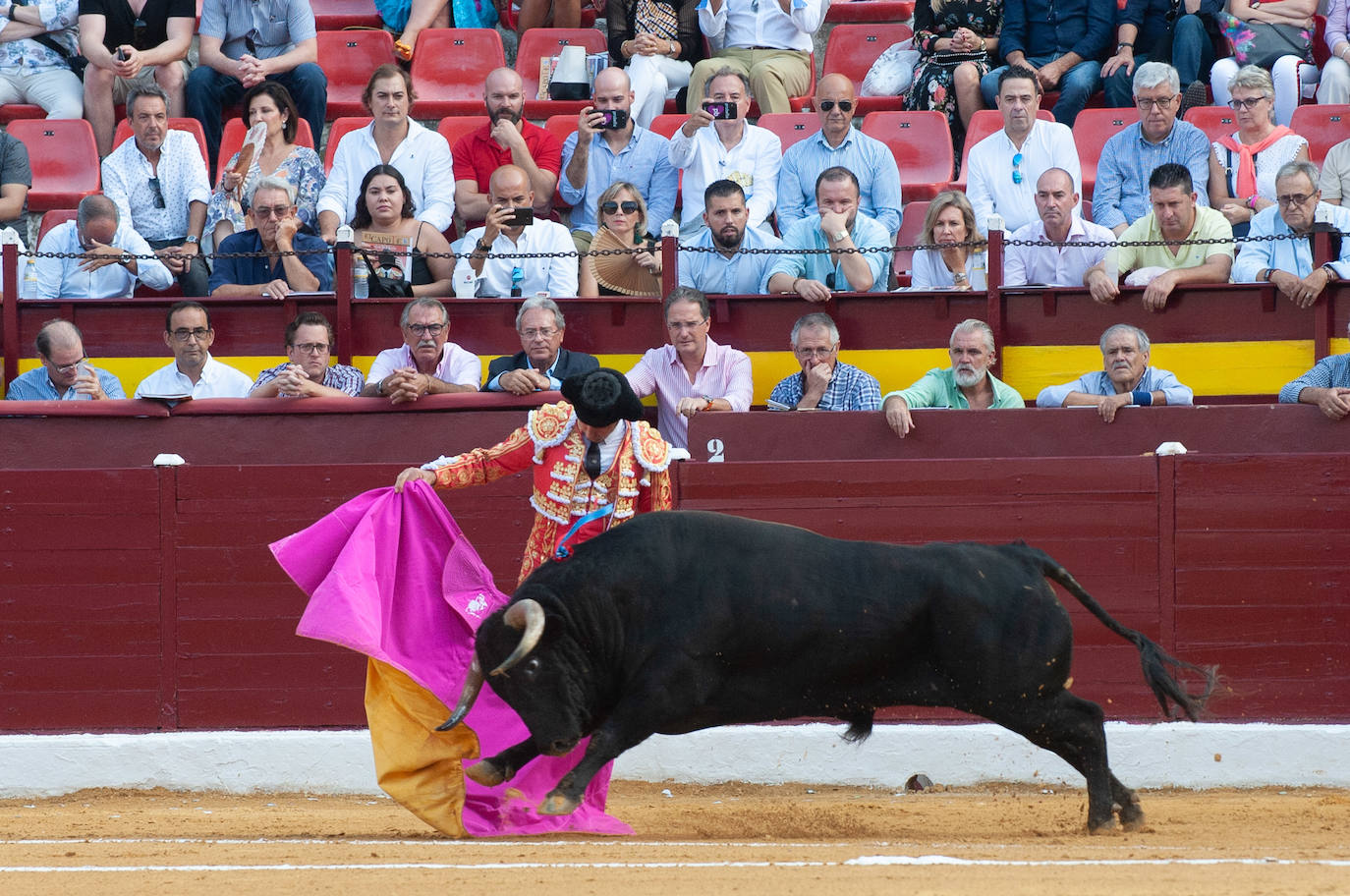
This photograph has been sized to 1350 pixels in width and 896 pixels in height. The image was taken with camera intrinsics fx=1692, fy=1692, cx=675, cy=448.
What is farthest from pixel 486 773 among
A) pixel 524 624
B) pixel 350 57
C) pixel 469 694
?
pixel 350 57

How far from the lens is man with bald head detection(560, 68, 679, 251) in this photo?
853 centimetres

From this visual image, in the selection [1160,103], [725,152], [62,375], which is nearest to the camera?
[62,375]

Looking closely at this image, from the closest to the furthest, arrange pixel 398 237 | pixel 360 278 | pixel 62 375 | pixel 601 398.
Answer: pixel 601 398
pixel 62 375
pixel 360 278
pixel 398 237

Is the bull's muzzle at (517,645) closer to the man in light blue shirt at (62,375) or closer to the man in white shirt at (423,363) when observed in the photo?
the man in white shirt at (423,363)

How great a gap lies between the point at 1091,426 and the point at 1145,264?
1.17m

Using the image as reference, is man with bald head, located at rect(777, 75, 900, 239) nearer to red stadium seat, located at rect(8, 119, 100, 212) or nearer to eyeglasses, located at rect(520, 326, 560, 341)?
eyeglasses, located at rect(520, 326, 560, 341)

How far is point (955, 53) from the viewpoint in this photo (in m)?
9.62

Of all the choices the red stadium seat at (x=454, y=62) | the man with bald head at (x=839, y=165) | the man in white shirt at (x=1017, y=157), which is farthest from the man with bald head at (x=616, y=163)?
the red stadium seat at (x=454, y=62)

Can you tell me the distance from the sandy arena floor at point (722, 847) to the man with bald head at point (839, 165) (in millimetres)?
3075

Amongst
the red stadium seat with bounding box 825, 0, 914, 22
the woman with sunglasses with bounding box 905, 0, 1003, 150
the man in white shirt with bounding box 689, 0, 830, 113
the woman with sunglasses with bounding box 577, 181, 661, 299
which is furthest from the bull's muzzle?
the red stadium seat with bounding box 825, 0, 914, 22

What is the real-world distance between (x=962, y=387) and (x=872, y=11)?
4.69 m

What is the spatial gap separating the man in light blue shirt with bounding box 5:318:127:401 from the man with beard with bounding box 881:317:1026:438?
3.35 meters

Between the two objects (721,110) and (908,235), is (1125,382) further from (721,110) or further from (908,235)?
(721,110)

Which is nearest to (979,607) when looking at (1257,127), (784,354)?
(784,354)
